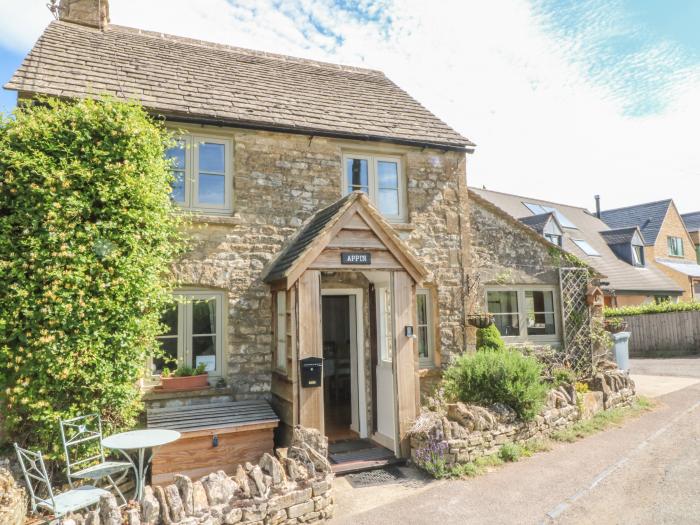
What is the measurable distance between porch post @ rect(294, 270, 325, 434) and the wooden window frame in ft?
10.1

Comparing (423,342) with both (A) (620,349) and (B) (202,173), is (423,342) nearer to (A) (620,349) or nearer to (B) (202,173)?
(B) (202,173)

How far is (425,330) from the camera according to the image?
10109mm

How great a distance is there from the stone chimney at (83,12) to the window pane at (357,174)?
6.73 m

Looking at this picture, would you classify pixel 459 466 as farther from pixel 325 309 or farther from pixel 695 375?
pixel 695 375

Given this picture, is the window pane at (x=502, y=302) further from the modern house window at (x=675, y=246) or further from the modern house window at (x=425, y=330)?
the modern house window at (x=675, y=246)

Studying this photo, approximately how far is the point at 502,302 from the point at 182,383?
828cm

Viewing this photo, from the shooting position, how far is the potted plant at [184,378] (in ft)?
24.9

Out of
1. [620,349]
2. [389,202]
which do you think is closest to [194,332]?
[389,202]

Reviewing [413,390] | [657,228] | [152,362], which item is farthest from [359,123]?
[657,228]

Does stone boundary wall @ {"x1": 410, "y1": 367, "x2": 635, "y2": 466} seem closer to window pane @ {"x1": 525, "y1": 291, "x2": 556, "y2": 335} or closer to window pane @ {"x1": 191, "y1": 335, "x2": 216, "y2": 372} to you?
window pane @ {"x1": 525, "y1": 291, "x2": 556, "y2": 335}

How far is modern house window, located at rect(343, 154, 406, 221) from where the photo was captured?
31.8 feet

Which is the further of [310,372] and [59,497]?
[310,372]

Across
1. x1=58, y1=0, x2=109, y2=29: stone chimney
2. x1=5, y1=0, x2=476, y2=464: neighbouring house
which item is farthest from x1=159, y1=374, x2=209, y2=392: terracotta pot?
x1=58, y1=0, x2=109, y2=29: stone chimney

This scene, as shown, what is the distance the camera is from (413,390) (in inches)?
299
